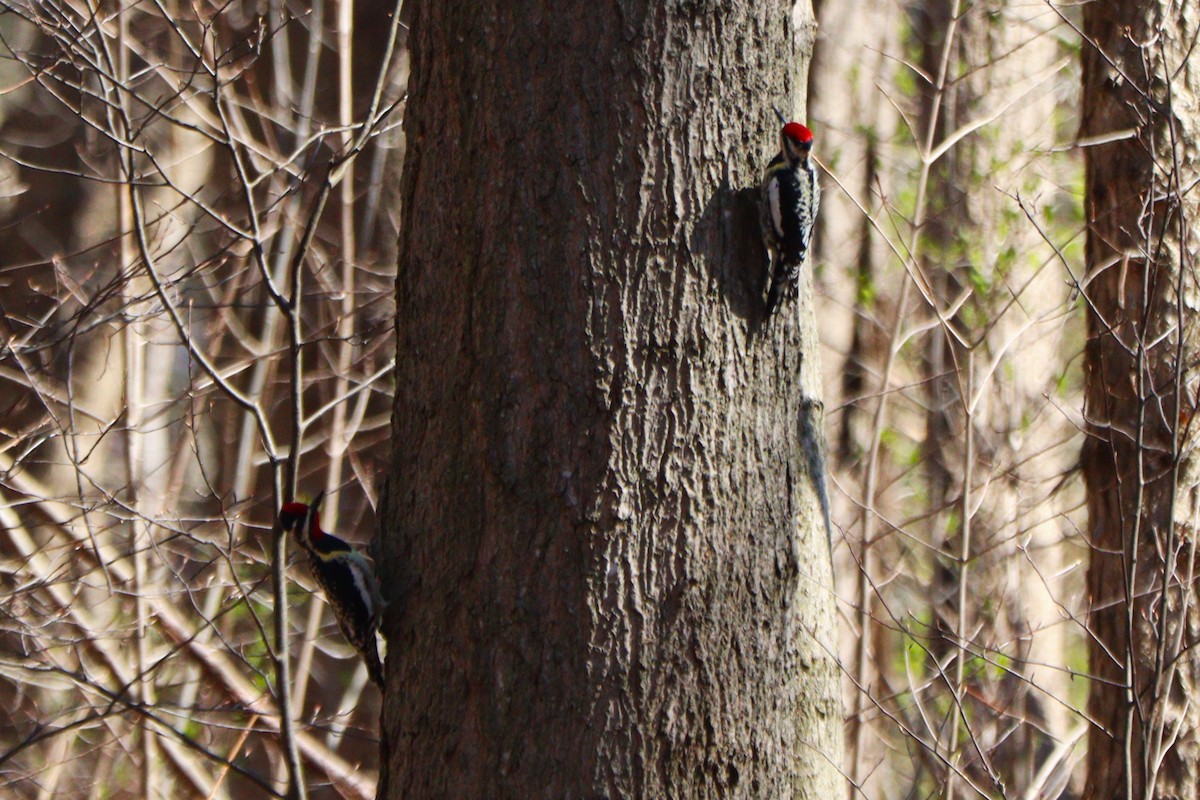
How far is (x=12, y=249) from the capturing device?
831 centimetres

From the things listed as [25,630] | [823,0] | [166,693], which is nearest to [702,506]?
[25,630]

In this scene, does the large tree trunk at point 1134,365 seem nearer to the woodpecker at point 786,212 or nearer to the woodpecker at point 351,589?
the woodpecker at point 786,212

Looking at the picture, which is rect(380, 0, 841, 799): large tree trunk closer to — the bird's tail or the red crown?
the red crown

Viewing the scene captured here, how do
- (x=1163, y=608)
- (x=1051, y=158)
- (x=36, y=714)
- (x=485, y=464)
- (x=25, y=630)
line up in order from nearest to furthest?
(x=485, y=464)
(x=1163, y=608)
(x=25, y=630)
(x=36, y=714)
(x=1051, y=158)

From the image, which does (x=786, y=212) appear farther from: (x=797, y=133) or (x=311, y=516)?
(x=311, y=516)

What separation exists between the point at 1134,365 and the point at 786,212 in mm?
2708

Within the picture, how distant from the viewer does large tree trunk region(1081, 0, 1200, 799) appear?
15.4 ft

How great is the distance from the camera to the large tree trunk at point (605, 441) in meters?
2.17

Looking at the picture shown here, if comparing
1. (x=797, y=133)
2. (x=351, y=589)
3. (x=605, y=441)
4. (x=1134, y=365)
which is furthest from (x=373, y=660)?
(x=1134, y=365)

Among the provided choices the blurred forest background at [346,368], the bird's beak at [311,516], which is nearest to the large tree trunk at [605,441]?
the bird's beak at [311,516]

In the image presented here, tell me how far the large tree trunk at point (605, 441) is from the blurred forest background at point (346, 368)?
3542 mm

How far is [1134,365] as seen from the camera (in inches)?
179

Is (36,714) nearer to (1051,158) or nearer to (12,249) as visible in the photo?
(12,249)

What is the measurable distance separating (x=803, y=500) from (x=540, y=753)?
750 mm
